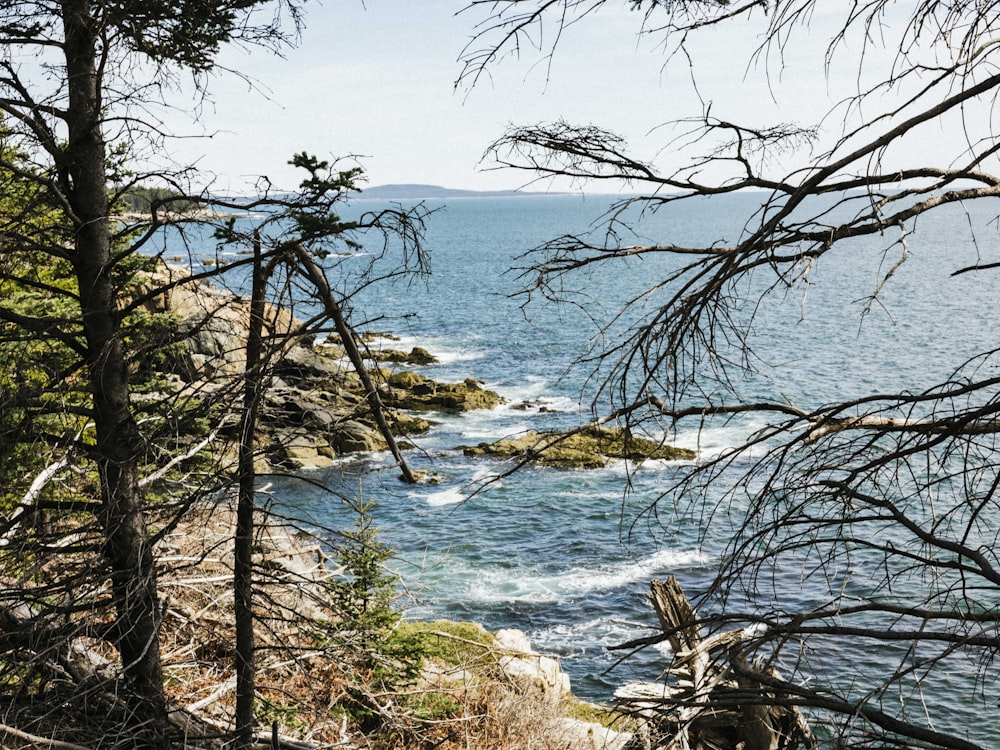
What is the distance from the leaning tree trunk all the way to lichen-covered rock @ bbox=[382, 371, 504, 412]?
1241 inches

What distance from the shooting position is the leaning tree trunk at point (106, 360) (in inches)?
247

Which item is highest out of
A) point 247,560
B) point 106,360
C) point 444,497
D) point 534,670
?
point 106,360

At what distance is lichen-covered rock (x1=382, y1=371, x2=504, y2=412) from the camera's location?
128 feet

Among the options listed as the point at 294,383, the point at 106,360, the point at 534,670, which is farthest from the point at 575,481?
the point at 106,360

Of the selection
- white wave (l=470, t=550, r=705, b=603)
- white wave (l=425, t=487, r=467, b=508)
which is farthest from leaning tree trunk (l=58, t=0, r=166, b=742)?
white wave (l=425, t=487, r=467, b=508)

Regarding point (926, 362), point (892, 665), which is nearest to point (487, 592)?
point (892, 665)

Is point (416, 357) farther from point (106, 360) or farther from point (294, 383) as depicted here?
point (106, 360)

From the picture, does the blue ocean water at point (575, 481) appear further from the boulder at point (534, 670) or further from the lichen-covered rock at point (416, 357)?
the boulder at point (534, 670)

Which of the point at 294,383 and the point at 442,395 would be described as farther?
the point at 442,395

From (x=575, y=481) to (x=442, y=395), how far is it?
11.3m

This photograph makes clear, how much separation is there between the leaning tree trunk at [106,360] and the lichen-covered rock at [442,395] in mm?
31515

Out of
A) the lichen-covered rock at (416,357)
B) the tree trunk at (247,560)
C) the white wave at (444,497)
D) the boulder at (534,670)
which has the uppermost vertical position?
the tree trunk at (247,560)

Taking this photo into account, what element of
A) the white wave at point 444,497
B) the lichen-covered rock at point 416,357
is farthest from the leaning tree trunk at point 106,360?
the lichen-covered rock at point 416,357

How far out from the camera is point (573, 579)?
22.6 m
